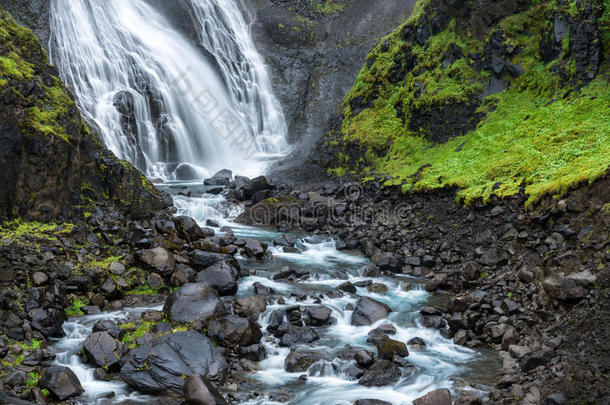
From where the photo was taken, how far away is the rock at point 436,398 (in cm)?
673

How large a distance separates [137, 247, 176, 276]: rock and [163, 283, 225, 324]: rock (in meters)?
1.55

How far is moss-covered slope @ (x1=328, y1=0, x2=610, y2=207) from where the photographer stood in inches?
510

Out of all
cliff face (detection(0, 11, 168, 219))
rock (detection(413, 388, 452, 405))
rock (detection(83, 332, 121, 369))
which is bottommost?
rock (detection(413, 388, 452, 405))

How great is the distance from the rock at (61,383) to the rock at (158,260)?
4.20 meters

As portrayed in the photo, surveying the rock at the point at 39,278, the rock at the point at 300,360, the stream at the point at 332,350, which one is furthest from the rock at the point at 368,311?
the rock at the point at 39,278

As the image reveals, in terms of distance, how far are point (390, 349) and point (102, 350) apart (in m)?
5.21

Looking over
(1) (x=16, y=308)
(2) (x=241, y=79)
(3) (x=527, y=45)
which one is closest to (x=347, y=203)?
(3) (x=527, y=45)

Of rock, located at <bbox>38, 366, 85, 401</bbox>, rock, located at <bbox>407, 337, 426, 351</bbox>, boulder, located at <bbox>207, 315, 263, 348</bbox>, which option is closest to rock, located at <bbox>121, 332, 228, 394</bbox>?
boulder, located at <bbox>207, 315, 263, 348</bbox>

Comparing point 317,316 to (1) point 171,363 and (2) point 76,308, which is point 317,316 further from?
(2) point 76,308

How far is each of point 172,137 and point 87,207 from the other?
15541 millimetres

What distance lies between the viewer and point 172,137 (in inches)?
1069

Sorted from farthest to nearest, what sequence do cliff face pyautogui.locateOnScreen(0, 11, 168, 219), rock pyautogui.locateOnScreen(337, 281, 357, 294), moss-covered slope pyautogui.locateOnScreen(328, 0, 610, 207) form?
moss-covered slope pyautogui.locateOnScreen(328, 0, 610, 207) < rock pyautogui.locateOnScreen(337, 281, 357, 294) < cliff face pyautogui.locateOnScreen(0, 11, 168, 219)

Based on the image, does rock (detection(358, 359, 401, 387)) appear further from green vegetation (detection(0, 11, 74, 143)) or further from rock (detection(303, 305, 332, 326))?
green vegetation (detection(0, 11, 74, 143))

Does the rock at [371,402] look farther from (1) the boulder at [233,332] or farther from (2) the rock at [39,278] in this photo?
(2) the rock at [39,278]
